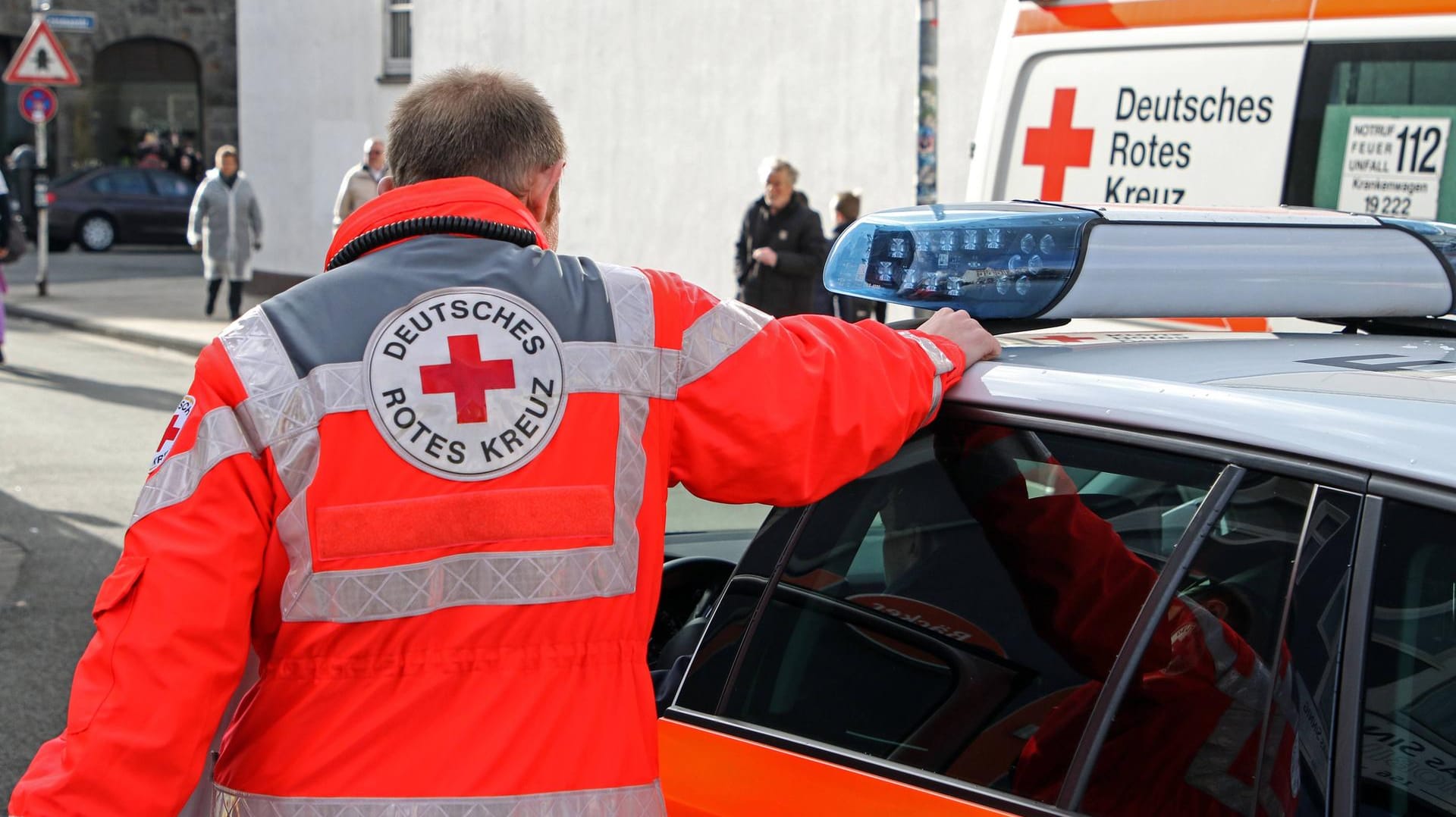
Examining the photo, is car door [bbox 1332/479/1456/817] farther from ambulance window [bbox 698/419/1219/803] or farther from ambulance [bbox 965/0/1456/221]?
ambulance [bbox 965/0/1456/221]

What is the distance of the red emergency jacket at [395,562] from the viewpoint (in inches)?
64.6

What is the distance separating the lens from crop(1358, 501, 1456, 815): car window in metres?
1.50

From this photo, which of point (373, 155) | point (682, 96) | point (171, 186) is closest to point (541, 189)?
point (682, 96)

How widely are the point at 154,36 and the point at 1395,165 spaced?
29.5 metres

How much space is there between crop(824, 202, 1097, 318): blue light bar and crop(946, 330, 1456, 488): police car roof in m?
0.09

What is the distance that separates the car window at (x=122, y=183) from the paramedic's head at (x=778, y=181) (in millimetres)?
18971

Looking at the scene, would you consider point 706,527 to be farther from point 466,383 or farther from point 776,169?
point 776,169

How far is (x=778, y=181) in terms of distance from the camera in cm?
978

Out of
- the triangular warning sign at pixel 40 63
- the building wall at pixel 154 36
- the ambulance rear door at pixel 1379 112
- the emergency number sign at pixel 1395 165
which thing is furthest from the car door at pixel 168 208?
the emergency number sign at pixel 1395 165

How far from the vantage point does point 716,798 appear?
1945 mm

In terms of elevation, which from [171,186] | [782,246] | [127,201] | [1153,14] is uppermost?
[1153,14]

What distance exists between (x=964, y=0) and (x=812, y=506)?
28.1ft

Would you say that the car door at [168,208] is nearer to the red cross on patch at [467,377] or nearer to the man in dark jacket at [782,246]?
the man in dark jacket at [782,246]

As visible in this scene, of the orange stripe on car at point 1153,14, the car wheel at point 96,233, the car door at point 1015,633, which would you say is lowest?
the car wheel at point 96,233
